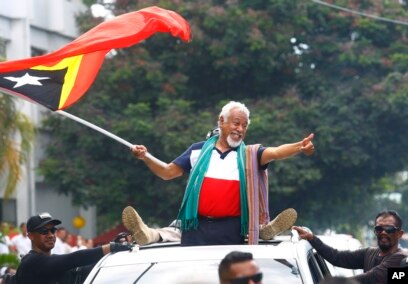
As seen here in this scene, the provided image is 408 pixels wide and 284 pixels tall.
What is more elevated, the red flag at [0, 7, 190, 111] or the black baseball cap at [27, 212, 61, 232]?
the red flag at [0, 7, 190, 111]

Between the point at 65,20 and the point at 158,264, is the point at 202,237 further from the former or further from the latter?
the point at 65,20

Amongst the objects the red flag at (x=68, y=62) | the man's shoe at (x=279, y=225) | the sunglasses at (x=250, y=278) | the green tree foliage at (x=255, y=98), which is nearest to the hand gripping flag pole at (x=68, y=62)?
the red flag at (x=68, y=62)

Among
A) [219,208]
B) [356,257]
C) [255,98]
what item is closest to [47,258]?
[219,208]

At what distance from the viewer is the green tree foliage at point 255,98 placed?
30.2 m

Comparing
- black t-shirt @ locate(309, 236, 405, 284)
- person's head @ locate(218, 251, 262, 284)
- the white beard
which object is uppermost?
the white beard

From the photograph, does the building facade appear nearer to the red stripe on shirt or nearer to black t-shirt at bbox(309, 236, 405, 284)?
black t-shirt at bbox(309, 236, 405, 284)

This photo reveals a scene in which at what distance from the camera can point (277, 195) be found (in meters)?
30.5

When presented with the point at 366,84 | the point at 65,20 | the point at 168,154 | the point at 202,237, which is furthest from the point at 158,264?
the point at 65,20

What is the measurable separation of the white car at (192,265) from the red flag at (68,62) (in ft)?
9.67

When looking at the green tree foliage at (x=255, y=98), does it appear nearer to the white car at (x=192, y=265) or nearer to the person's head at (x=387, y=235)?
the person's head at (x=387, y=235)

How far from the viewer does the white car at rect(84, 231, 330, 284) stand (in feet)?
25.6

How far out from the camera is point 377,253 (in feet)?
31.3

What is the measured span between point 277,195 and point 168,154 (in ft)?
9.21

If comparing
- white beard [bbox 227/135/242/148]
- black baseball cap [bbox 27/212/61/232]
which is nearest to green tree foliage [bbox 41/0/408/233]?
black baseball cap [bbox 27/212/61/232]
